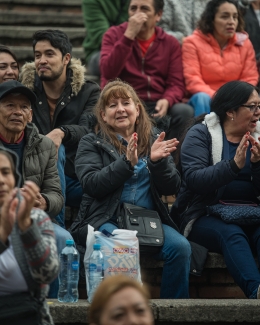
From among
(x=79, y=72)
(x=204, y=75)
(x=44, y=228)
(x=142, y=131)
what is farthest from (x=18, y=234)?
(x=204, y=75)

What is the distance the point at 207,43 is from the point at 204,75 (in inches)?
12.4

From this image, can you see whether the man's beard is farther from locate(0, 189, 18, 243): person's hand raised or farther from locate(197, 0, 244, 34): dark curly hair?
locate(0, 189, 18, 243): person's hand raised

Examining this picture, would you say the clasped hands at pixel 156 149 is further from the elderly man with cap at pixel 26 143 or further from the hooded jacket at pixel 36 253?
the hooded jacket at pixel 36 253

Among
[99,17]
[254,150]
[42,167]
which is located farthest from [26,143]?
[99,17]

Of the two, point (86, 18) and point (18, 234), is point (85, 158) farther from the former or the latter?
point (86, 18)

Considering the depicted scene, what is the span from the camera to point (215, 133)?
6.10m

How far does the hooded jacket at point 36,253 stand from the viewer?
365 centimetres

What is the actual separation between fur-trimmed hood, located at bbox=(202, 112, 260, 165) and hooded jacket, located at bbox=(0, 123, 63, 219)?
3.74 ft

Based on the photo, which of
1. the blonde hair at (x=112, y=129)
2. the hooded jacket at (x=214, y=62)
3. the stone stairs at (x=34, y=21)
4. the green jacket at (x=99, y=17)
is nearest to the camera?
the blonde hair at (x=112, y=129)

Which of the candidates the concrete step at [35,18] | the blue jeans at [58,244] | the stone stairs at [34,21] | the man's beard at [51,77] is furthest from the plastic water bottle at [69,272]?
the concrete step at [35,18]

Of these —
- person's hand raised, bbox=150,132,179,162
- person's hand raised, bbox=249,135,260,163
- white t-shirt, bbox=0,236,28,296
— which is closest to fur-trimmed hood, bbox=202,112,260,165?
person's hand raised, bbox=249,135,260,163

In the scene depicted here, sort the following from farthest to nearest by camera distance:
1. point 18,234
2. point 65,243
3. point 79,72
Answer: point 79,72 < point 65,243 < point 18,234

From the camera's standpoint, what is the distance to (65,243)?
5.35 meters

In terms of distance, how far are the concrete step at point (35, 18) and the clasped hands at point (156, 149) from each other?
15.2 feet
